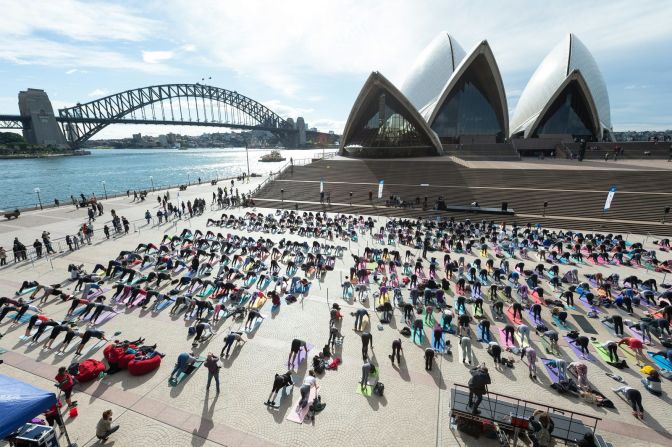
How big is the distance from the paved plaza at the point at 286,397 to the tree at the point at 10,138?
504 ft

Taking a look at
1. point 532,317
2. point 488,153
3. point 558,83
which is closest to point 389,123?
point 488,153

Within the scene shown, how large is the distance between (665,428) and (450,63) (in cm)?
6565

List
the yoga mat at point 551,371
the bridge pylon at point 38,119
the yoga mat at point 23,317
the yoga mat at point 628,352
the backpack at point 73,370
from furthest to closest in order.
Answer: the bridge pylon at point 38,119 < the yoga mat at point 23,317 < the yoga mat at point 628,352 < the yoga mat at point 551,371 < the backpack at point 73,370

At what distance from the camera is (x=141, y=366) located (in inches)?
329

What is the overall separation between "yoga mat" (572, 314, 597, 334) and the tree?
16641 centimetres

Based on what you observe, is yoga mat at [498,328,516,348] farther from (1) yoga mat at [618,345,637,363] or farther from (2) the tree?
(2) the tree

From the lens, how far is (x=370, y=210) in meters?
28.5

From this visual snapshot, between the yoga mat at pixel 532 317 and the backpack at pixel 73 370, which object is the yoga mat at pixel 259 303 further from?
the yoga mat at pixel 532 317

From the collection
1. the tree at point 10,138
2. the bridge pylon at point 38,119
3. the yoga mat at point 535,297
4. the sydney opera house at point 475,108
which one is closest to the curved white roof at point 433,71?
the sydney opera house at point 475,108

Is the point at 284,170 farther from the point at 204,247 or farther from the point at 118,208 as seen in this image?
the point at 204,247

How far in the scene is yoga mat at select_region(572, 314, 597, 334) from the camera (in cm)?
1050

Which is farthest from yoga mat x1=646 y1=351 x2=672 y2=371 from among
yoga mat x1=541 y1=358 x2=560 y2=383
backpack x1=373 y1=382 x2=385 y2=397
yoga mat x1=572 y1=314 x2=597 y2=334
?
backpack x1=373 y1=382 x2=385 y2=397

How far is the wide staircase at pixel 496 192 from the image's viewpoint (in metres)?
23.2

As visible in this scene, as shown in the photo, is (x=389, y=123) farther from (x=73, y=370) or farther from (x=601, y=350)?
(x=73, y=370)
